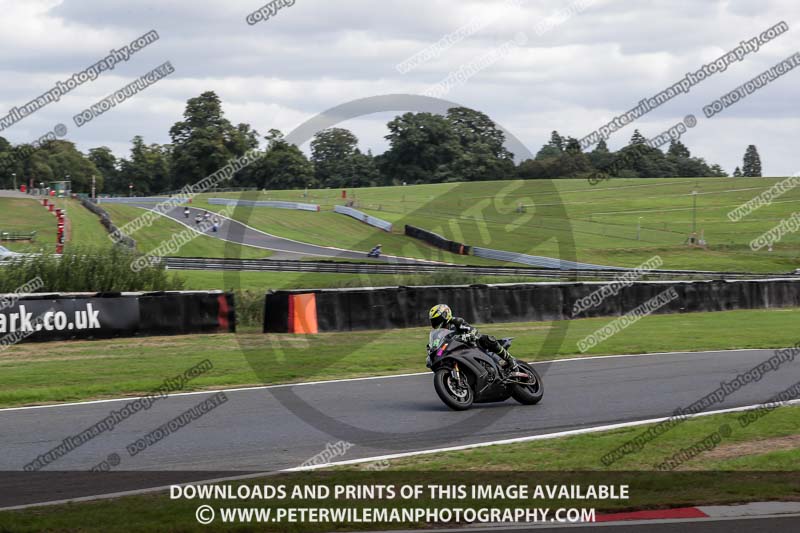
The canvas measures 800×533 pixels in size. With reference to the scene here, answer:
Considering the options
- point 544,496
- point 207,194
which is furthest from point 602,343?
point 207,194

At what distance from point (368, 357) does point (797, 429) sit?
884 centimetres

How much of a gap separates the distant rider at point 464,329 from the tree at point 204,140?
8138 centimetres

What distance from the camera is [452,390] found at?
11.8m

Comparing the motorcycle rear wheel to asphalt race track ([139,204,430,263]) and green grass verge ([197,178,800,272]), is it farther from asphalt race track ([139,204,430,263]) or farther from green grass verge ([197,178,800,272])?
green grass verge ([197,178,800,272])

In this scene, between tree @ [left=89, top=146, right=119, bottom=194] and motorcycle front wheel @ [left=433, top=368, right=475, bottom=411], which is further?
tree @ [left=89, top=146, right=119, bottom=194]

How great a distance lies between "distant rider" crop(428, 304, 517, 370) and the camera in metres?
11.7

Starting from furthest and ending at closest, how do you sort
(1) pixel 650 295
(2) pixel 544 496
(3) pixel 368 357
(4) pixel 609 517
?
(1) pixel 650 295, (3) pixel 368 357, (2) pixel 544 496, (4) pixel 609 517

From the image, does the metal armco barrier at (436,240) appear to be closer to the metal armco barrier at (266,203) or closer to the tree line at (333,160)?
the tree line at (333,160)

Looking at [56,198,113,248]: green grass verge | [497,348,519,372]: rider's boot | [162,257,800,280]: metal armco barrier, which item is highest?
[56,198,113,248]: green grass verge

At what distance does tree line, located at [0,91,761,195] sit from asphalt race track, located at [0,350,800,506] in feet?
84.9

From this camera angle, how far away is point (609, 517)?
22.6ft

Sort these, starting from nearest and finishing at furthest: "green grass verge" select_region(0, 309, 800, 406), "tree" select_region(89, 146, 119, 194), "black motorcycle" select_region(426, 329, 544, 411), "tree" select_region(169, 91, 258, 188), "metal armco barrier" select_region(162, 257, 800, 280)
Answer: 1. "black motorcycle" select_region(426, 329, 544, 411)
2. "green grass verge" select_region(0, 309, 800, 406)
3. "metal armco barrier" select_region(162, 257, 800, 280)
4. "tree" select_region(169, 91, 258, 188)
5. "tree" select_region(89, 146, 119, 194)

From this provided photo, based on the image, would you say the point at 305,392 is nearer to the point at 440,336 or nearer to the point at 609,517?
the point at 440,336

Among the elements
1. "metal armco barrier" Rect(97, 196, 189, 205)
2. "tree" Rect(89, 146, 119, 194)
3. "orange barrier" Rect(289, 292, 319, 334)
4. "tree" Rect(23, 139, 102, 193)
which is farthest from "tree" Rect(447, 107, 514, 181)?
"tree" Rect(89, 146, 119, 194)
